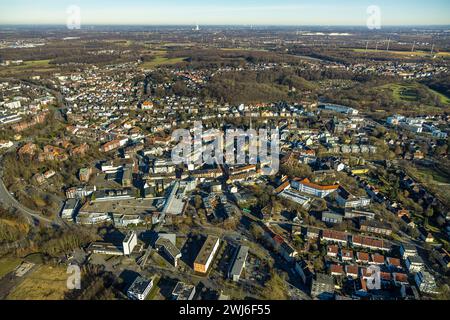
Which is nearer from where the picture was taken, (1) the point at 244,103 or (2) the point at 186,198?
(2) the point at 186,198

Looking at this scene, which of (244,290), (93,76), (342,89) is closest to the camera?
(244,290)

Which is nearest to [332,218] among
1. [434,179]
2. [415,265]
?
[415,265]

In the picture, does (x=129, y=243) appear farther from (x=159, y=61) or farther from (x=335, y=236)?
(x=159, y=61)

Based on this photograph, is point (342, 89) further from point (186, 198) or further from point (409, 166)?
point (186, 198)

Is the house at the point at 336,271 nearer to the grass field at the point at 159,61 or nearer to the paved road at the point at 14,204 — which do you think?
the paved road at the point at 14,204

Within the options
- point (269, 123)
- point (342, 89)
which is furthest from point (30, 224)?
point (342, 89)

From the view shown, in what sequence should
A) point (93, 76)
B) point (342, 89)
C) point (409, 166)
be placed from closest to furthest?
1. point (409, 166)
2. point (342, 89)
3. point (93, 76)
